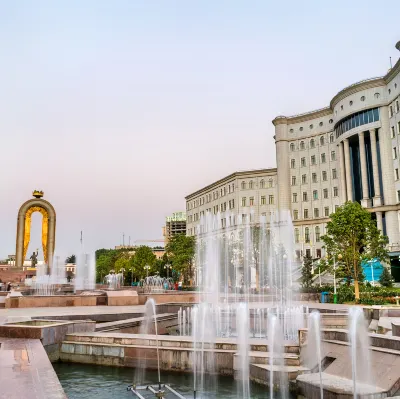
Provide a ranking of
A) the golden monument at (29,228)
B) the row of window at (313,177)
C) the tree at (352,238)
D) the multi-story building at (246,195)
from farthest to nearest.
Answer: the multi-story building at (246,195)
the row of window at (313,177)
the golden monument at (29,228)
the tree at (352,238)

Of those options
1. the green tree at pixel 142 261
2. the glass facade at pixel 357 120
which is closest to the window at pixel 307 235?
the glass facade at pixel 357 120

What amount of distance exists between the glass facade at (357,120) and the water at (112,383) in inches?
1768

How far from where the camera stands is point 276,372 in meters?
8.55

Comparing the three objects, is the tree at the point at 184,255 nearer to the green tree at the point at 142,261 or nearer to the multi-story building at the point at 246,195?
the green tree at the point at 142,261

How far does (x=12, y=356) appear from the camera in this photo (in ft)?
27.5

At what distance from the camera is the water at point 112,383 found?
817cm

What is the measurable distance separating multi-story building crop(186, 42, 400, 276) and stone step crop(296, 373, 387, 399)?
39495 millimetres

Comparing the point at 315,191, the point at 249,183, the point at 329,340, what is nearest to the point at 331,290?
the point at 329,340

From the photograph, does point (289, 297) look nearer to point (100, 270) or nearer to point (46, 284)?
point (46, 284)

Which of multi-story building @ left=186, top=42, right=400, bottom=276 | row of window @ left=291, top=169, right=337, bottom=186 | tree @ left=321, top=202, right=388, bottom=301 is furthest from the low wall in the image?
row of window @ left=291, top=169, right=337, bottom=186

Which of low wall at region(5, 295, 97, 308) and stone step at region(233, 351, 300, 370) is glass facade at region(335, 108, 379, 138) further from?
stone step at region(233, 351, 300, 370)

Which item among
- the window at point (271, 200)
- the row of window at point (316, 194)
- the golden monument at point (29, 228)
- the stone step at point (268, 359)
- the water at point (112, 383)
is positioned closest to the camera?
the water at point (112, 383)

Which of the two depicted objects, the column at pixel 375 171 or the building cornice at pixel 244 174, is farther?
the building cornice at pixel 244 174

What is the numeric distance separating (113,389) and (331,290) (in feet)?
76.9
